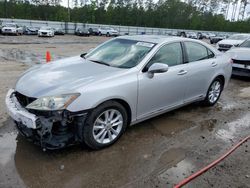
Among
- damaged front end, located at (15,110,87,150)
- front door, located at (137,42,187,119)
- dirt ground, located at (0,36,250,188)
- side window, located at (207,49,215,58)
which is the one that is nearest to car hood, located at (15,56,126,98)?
damaged front end, located at (15,110,87,150)

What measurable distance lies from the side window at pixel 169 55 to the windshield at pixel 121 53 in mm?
168

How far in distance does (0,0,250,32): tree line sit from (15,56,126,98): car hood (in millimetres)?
63759

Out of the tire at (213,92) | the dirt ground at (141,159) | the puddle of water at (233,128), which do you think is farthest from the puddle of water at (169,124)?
the tire at (213,92)

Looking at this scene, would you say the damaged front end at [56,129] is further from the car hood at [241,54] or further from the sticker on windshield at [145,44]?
the car hood at [241,54]

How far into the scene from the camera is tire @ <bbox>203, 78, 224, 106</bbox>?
17.0ft

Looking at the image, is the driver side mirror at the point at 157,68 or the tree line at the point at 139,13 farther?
the tree line at the point at 139,13

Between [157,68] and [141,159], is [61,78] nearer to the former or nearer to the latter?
[157,68]

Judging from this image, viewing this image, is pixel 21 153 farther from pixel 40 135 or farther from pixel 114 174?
pixel 114 174

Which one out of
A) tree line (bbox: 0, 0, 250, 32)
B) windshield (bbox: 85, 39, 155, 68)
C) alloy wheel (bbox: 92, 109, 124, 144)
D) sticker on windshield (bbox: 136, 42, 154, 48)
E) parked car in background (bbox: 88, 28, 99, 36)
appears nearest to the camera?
alloy wheel (bbox: 92, 109, 124, 144)

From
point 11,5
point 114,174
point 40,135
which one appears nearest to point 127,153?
point 114,174

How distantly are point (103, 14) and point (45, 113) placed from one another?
72890mm

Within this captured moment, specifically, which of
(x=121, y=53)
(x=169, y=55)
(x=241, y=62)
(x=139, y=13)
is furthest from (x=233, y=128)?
(x=139, y=13)

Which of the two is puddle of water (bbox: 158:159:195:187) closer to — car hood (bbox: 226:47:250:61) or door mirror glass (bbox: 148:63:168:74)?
door mirror glass (bbox: 148:63:168:74)

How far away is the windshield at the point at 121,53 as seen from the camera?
3770 mm
